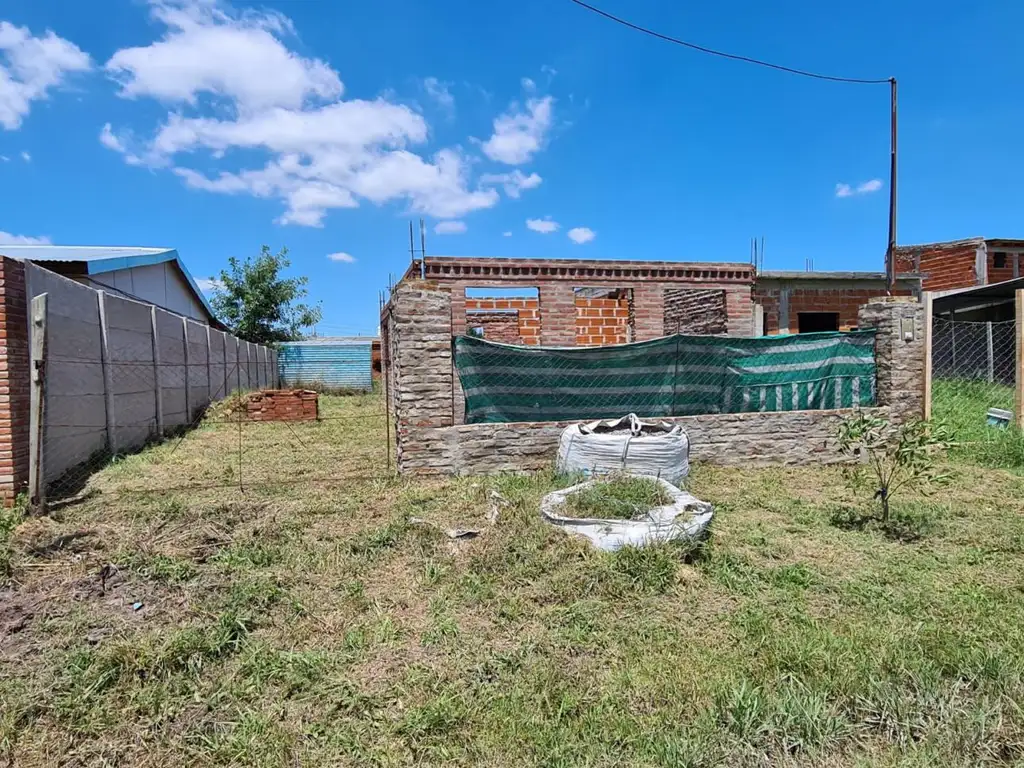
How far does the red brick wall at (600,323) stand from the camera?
13641mm

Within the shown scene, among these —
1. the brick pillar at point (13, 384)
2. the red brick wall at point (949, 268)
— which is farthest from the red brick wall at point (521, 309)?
the red brick wall at point (949, 268)

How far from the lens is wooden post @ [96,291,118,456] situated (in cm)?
771

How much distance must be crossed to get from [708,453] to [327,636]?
16.2 ft

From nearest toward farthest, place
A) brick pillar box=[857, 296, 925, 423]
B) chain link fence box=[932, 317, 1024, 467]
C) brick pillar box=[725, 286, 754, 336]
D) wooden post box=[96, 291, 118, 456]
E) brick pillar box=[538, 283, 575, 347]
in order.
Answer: chain link fence box=[932, 317, 1024, 467] < brick pillar box=[857, 296, 925, 423] < wooden post box=[96, 291, 118, 456] < brick pillar box=[538, 283, 575, 347] < brick pillar box=[725, 286, 754, 336]

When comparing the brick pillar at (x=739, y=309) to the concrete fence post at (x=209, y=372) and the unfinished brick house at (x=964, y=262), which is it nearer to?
the unfinished brick house at (x=964, y=262)

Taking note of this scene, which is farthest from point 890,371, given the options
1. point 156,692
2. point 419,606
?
point 156,692

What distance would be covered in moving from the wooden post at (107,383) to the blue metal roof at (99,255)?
209cm

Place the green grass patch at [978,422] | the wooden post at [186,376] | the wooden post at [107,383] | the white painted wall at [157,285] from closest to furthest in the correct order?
the green grass patch at [978,422], the wooden post at [107,383], the wooden post at [186,376], the white painted wall at [157,285]

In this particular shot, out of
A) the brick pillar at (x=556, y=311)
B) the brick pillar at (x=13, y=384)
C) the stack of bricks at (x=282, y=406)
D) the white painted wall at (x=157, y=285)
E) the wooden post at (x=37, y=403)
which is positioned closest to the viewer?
the wooden post at (x=37, y=403)

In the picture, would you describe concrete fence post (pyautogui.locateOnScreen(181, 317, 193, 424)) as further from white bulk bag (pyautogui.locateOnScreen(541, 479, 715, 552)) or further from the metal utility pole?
the metal utility pole

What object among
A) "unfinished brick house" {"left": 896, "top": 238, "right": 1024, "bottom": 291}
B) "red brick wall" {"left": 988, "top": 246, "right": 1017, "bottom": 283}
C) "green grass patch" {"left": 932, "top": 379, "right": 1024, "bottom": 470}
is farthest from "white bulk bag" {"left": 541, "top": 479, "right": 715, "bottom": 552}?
"red brick wall" {"left": 988, "top": 246, "right": 1017, "bottom": 283}

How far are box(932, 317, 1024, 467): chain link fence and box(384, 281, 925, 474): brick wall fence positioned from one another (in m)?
0.91

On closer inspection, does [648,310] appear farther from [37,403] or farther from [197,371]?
[37,403]

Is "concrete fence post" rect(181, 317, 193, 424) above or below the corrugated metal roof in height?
below
